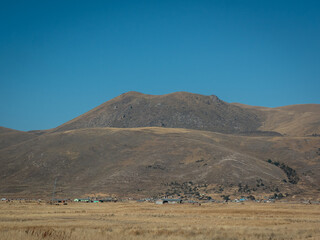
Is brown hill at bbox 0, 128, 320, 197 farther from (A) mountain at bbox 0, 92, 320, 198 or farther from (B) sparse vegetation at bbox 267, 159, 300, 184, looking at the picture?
(B) sparse vegetation at bbox 267, 159, 300, 184

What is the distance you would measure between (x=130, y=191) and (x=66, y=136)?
7396cm

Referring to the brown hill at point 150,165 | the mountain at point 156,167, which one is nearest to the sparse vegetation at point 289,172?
the mountain at point 156,167

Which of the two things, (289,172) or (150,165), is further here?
(150,165)

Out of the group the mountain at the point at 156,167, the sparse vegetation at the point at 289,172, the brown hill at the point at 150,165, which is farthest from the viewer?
the sparse vegetation at the point at 289,172

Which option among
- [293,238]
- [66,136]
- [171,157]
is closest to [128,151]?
[171,157]

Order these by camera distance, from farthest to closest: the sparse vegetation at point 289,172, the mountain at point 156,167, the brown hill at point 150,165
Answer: the sparse vegetation at point 289,172, the brown hill at point 150,165, the mountain at point 156,167

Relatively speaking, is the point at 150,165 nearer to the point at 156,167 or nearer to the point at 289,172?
the point at 156,167

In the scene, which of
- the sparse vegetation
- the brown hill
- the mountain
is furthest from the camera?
the sparse vegetation

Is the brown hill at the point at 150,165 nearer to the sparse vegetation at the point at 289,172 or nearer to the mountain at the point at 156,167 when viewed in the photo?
the mountain at the point at 156,167

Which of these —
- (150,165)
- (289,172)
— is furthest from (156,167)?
(289,172)

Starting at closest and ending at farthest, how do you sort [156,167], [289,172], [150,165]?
[156,167], [289,172], [150,165]

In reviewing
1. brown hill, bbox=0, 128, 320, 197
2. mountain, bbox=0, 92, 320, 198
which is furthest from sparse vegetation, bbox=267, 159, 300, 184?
brown hill, bbox=0, 128, 320, 197

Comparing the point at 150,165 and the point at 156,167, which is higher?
the point at 150,165

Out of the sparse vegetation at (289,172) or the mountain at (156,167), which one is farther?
the sparse vegetation at (289,172)
